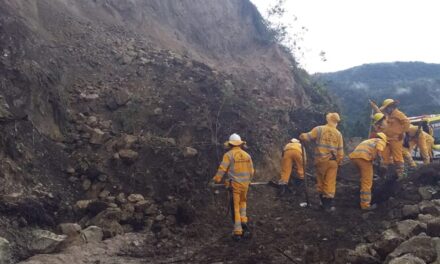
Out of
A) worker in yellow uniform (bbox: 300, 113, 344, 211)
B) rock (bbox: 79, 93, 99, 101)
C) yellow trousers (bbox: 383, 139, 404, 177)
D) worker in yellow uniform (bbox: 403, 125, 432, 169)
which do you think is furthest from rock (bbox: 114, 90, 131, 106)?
worker in yellow uniform (bbox: 403, 125, 432, 169)

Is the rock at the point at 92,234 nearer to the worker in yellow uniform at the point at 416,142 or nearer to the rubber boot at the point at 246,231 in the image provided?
the rubber boot at the point at 246,231

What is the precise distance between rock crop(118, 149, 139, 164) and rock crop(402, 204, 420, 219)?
4.45 metres

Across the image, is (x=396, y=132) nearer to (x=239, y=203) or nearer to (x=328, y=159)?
(x=328, y=159)

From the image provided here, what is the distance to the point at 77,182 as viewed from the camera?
7.29m

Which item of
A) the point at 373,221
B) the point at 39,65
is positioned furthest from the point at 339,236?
the point at 39,65

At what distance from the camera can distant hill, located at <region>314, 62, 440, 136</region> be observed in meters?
23.2

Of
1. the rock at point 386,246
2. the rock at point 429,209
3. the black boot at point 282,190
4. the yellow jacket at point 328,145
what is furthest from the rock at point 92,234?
the rock at point 429,209

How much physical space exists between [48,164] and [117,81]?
3448 mm

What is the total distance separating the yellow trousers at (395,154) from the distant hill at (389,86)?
10.0 m

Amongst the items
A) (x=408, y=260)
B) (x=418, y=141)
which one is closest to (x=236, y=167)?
(x=408, y=260)

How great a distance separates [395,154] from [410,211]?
96.8 inches

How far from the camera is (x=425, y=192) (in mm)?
7871

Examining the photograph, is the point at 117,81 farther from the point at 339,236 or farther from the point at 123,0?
the point at 339,236

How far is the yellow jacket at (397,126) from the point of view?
920 centimetres
